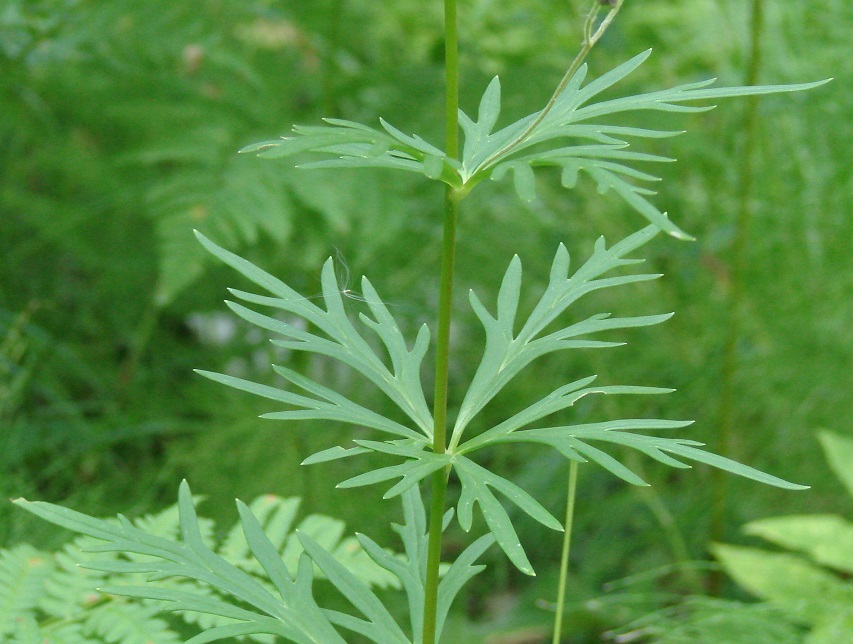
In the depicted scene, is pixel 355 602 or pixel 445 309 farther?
pixel 355 602

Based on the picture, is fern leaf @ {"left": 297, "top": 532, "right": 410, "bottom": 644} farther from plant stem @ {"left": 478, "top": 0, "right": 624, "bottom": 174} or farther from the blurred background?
the blurred background

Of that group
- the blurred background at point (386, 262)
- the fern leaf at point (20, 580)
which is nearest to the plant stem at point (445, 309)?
the fern leaf at point (20, 580)

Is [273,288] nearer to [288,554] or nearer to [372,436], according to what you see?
[288,554]

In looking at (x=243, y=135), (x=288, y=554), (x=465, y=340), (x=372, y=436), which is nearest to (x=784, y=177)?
(x=465, y=340)

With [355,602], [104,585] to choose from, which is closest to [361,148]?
[355,602]

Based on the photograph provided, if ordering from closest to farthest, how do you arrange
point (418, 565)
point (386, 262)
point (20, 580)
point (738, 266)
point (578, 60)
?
1. point (578, 60)
2. point (418, 565)
3. point (20, 580)
4. point (738, 266)
5. point (386, 262)

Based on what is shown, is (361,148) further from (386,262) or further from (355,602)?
(386,262)
